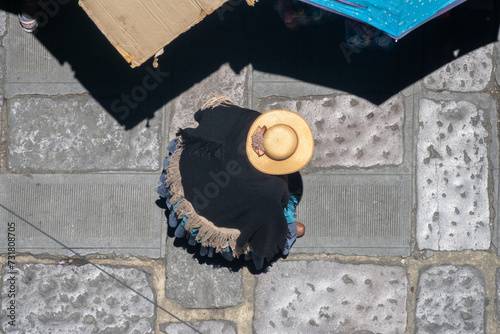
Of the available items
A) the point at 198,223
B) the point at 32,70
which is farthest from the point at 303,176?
the point at 32,70

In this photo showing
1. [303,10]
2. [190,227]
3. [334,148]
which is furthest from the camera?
[334,148]

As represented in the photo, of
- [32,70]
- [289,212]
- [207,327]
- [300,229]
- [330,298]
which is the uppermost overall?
[32,70]

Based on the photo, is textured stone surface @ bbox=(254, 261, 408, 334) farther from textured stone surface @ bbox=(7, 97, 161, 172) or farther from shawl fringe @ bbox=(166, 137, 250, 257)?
textured stone surface @ bbox=(7, 97, 161, 172)

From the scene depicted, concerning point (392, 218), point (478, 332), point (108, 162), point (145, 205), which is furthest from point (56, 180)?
point (478, 332)

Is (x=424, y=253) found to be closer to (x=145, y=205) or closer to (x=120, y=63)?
(x=145, y=205)

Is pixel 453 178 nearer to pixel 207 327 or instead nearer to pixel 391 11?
pixel 391 11
